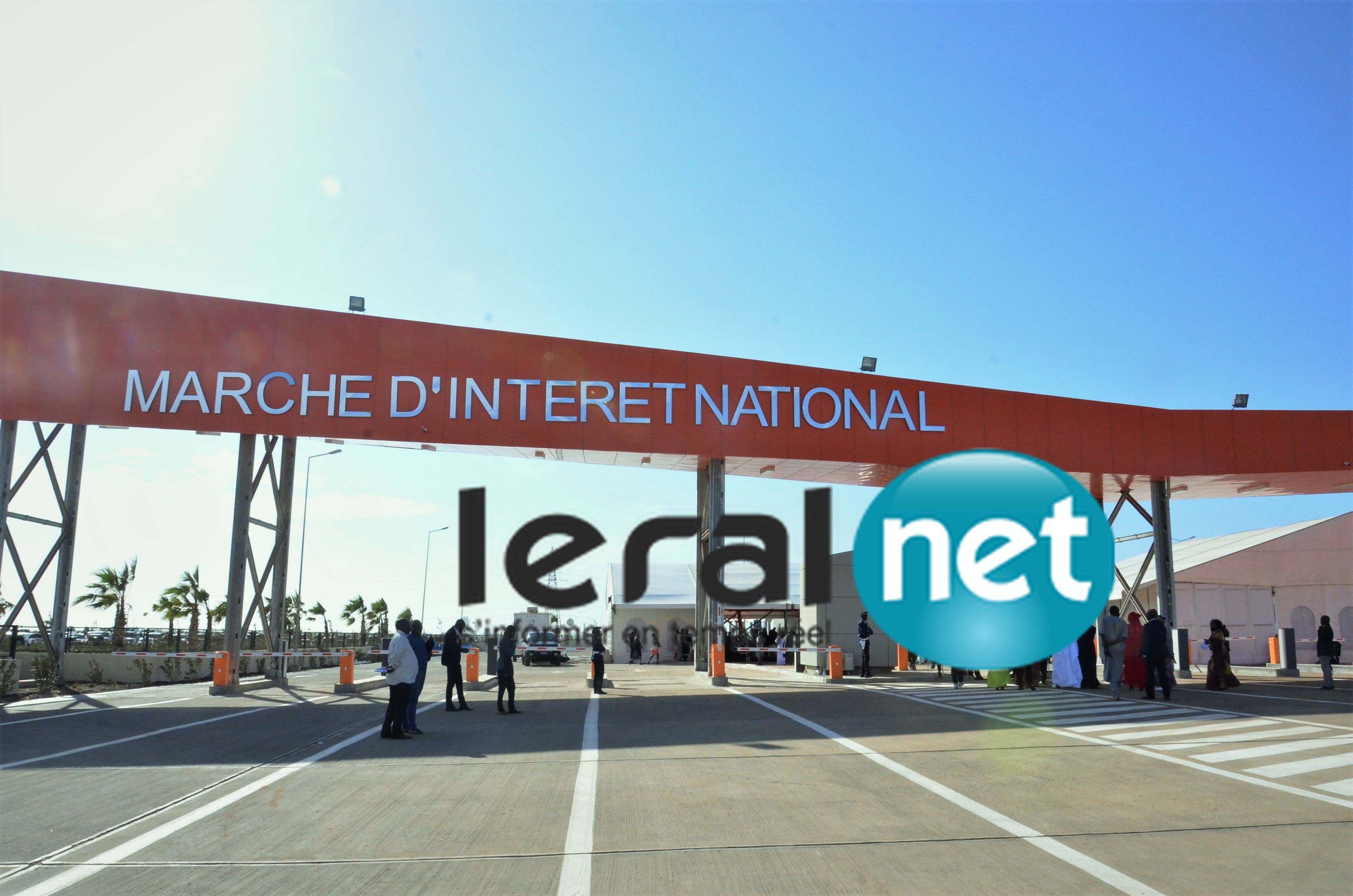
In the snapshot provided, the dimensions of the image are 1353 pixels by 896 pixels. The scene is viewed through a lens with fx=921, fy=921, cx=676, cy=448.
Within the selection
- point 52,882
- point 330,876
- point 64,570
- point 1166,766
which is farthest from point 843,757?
point 64,570

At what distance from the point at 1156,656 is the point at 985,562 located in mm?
3557

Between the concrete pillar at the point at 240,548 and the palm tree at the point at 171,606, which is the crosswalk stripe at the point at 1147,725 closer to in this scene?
the concrete pillar at the point at 240,548

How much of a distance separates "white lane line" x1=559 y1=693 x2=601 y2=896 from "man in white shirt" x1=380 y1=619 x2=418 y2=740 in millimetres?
2666

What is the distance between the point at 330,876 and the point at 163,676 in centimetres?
2344

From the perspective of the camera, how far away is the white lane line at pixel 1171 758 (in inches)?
323

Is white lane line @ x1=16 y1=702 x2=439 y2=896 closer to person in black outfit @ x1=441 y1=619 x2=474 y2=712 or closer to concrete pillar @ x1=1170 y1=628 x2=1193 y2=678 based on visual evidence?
person in black outfit @ x1=441 y1=619 x2=474 y2=712

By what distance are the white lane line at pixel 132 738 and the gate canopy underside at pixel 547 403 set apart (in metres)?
7.23

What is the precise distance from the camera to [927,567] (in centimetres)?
2086

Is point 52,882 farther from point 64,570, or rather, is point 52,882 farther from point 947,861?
point 64,570

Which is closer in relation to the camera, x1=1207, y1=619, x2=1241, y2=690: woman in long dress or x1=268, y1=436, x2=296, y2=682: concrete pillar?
x1=1207, y1=619, x2=1241, y2=690: woman in long dress

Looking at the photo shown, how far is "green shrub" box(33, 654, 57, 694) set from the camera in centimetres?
2130

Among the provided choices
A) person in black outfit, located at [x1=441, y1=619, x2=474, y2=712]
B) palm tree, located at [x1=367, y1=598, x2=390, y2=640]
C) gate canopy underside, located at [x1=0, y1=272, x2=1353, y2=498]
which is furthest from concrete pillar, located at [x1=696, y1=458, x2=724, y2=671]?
palm tree, located at [x1=367, y1=598, x2=390, y2=640]

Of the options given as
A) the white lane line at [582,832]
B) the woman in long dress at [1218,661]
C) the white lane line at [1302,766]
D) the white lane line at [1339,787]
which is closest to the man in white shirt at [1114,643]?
the woman in long dress at [1218,661]

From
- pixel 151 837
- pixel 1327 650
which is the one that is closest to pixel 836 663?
pixel 1327 650
